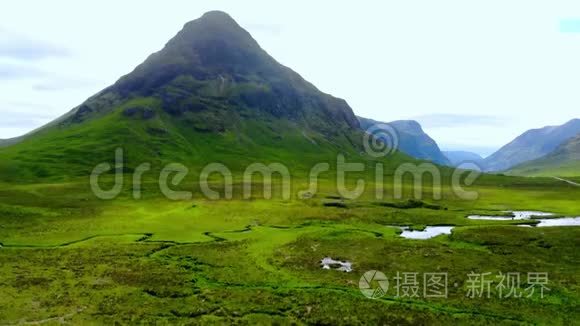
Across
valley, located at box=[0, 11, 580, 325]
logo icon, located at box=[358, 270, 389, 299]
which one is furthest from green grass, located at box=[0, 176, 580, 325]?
logo icon, located at box=[358, 270, 389, 299]

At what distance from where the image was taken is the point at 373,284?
48281 mm

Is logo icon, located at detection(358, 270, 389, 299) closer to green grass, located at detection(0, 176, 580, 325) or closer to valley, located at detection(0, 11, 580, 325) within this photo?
valley, located at detection(0, 11, 580, 325)

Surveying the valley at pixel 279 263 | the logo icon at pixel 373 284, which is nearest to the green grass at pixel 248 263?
the valley at pixel 279 263

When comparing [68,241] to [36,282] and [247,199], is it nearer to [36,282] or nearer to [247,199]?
[36,282]

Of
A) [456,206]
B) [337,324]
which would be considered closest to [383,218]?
[456,206]

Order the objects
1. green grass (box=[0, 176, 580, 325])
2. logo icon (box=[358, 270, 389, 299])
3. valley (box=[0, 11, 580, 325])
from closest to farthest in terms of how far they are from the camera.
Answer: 1. green grass (box=[0, 176, 580, 325])
2. valley (box=[0, 11, 580, 325])
3. logo icon (box=[358, 270, 389, 299])

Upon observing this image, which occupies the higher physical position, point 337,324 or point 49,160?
point 49,160

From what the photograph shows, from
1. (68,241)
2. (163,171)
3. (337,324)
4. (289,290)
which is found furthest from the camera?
(163,171)

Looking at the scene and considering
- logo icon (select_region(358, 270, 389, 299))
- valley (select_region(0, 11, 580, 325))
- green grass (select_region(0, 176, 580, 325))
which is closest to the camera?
green grass (select_region(0, 176, 580, 325))

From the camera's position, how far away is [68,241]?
69.5m

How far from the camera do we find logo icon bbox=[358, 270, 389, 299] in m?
45.0

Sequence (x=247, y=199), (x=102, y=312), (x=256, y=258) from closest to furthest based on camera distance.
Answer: (x=102, y=312), (x=256, y=258), (x=247, y=199)

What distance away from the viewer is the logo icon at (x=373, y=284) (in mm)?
44956

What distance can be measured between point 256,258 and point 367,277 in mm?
15198
